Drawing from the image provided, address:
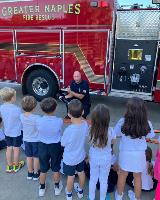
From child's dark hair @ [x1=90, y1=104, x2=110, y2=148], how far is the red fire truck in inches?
136

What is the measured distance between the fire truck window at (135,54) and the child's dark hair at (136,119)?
3410 millimetres

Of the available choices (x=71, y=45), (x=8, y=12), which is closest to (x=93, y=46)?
(x=71, y=45)

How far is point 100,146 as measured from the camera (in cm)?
301

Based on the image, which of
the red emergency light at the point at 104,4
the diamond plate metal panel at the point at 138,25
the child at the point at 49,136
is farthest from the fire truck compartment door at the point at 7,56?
the child at the point at 49,136

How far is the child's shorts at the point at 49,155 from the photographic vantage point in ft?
10.9

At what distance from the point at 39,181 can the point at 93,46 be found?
3611 mm

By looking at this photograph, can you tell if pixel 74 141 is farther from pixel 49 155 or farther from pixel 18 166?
pixel 18 166

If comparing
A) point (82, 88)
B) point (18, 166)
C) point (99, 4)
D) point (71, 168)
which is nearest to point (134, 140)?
point (71, 168)

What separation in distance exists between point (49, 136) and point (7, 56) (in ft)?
16.2

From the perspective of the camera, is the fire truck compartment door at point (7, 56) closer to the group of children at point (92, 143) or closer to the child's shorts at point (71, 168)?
the group of children at point (92, 143)

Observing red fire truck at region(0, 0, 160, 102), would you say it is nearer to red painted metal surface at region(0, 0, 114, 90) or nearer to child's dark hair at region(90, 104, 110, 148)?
red painted metal surface at region(0, 0, 114, 90)

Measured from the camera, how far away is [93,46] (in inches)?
249

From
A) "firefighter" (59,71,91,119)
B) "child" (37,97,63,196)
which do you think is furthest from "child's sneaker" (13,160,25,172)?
"firefighter" (59,71,91,119)

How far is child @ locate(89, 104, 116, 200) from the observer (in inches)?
116
